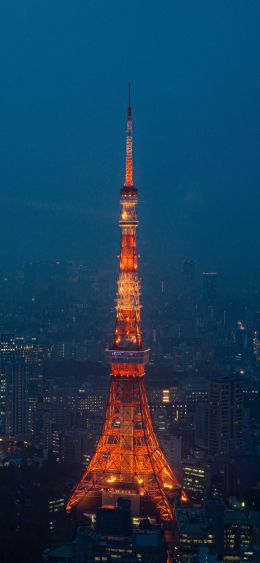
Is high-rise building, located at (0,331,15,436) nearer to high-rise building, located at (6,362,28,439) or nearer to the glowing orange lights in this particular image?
high-rise building, located at (6,362,28,439)

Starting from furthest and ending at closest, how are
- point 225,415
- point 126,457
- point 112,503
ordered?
point 225,415
point 126,457
point 112,503

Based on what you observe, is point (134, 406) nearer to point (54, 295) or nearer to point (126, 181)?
point (126, 181)

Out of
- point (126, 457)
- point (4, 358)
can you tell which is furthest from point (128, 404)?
point (4, 358)

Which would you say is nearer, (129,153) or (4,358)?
(129,153)

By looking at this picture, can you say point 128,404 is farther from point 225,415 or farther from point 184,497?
point 225,415

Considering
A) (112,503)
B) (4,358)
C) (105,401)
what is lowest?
(112,503)

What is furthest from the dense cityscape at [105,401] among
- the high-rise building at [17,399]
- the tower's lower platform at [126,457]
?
the tower's lower platform at [126,457]

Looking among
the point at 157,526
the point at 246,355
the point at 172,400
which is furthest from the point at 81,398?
the point at 157,526

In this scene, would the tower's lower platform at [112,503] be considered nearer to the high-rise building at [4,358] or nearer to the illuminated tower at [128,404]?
the illuminated tower at [128,404]
